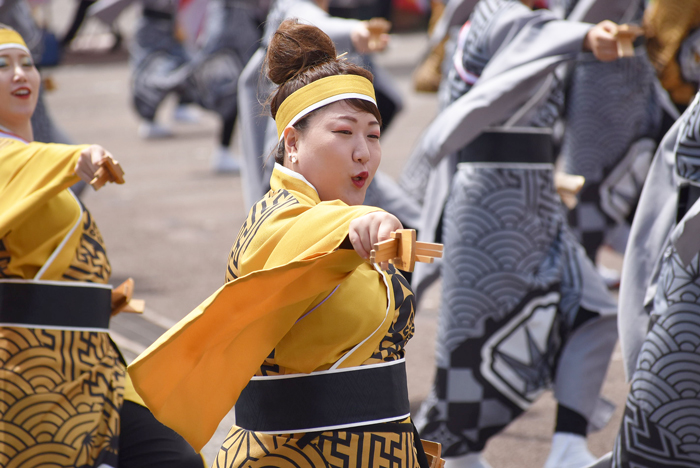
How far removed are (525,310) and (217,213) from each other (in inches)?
190

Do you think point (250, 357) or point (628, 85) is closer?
point (250, 357)

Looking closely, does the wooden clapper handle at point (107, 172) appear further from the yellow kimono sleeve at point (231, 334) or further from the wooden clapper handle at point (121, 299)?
the yellow kimono sleeve at point (231, 334)

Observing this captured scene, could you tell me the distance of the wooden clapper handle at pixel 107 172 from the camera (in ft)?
7.63

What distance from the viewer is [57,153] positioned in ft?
7.85

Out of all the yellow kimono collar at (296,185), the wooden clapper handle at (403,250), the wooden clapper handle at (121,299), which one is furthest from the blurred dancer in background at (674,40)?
the wooden clapper handle at (403,250)

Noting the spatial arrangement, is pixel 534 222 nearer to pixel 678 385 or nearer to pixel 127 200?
pixel 678 385

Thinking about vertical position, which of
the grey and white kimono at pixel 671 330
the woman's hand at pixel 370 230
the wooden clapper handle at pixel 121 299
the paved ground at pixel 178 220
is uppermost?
the woman's hand at pixel 370 230

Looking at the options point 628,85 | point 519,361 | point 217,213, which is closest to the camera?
point 519,361

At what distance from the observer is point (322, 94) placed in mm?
1737

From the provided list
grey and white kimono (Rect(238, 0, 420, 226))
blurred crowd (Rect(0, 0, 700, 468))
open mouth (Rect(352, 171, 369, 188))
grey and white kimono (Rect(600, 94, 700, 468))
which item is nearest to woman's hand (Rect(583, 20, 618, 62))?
blurred crowd (Rect(0, 0, 700, 468))

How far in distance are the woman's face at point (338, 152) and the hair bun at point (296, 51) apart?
15cm

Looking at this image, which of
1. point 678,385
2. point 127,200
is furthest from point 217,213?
point 678,385

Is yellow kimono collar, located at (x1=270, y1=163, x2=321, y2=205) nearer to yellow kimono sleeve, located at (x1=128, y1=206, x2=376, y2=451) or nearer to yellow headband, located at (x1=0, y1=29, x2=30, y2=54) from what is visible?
yellow kimono sleeve, located at (x1=128, y1=206, x2=376, y2=451)

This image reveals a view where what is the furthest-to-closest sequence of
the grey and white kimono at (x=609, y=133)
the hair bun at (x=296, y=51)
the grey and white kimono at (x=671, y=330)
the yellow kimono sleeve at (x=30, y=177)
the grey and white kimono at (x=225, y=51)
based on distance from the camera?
the grey and white kimono at (x=225, y=51) → the grey and white kimono at (x=609, y=133) → the yellow kimono sleeve at (x=30, y=177) → the grey and white kimono at (x=671, y=330) → the hair bun at (x=296, y=51)
